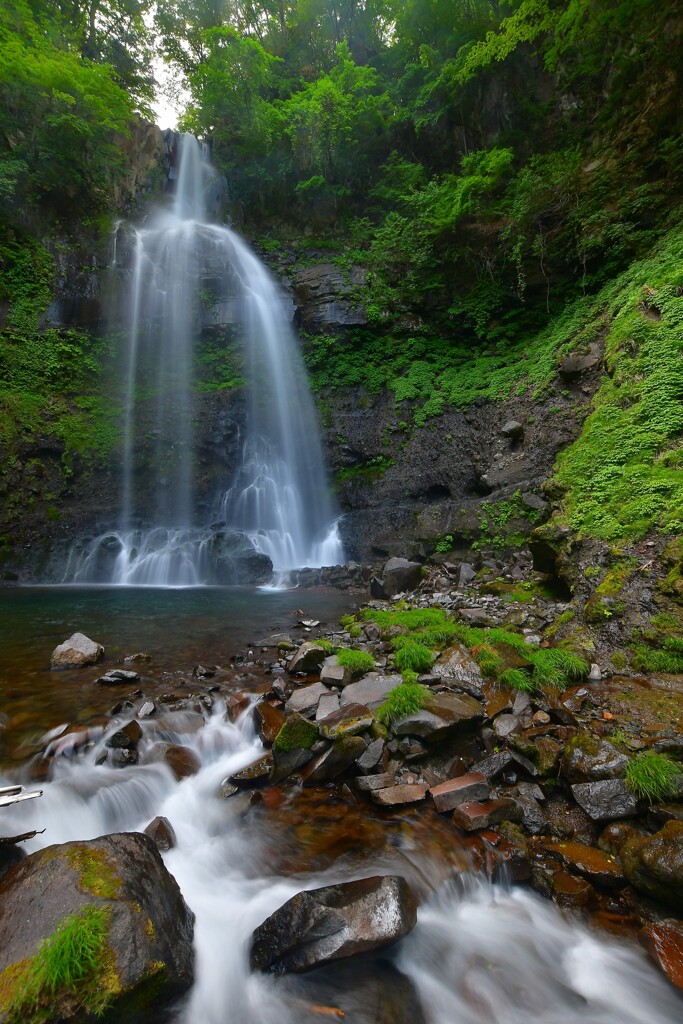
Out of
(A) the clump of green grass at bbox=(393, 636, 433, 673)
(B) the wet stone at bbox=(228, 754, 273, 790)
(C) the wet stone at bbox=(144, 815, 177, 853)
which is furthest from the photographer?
(A) the clump of green grass at bbox=(393, 636, 433, 673)

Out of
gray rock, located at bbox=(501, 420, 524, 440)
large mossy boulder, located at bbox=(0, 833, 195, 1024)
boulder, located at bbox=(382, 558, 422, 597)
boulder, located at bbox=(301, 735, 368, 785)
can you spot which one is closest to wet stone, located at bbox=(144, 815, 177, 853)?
large mossy boulder, located at bbox=(0, 833, 195, 1024)

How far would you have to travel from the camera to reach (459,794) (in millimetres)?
3191

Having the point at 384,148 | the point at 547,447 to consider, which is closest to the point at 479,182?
the point at 384,148

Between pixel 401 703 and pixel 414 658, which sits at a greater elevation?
pixel 414 658

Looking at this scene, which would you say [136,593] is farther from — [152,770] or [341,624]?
[152,770]

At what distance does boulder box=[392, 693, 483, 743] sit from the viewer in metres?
3.64

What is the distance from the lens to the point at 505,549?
10.2 metres

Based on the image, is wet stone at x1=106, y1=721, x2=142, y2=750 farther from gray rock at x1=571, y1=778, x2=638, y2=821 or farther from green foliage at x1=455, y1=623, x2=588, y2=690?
gray rock at x1=571, y1=778, x2=638, y2=821

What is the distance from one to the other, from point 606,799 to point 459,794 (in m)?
0.96

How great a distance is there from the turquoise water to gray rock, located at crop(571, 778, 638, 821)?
3.67 meters

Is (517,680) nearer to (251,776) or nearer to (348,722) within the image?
(348,722)

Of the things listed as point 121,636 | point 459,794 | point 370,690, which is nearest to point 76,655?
point 121,636

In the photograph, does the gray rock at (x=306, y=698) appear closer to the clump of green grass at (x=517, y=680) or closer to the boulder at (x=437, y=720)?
the boulder at (x=437, y=720)

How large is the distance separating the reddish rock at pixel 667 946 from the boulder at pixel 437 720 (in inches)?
62.2
